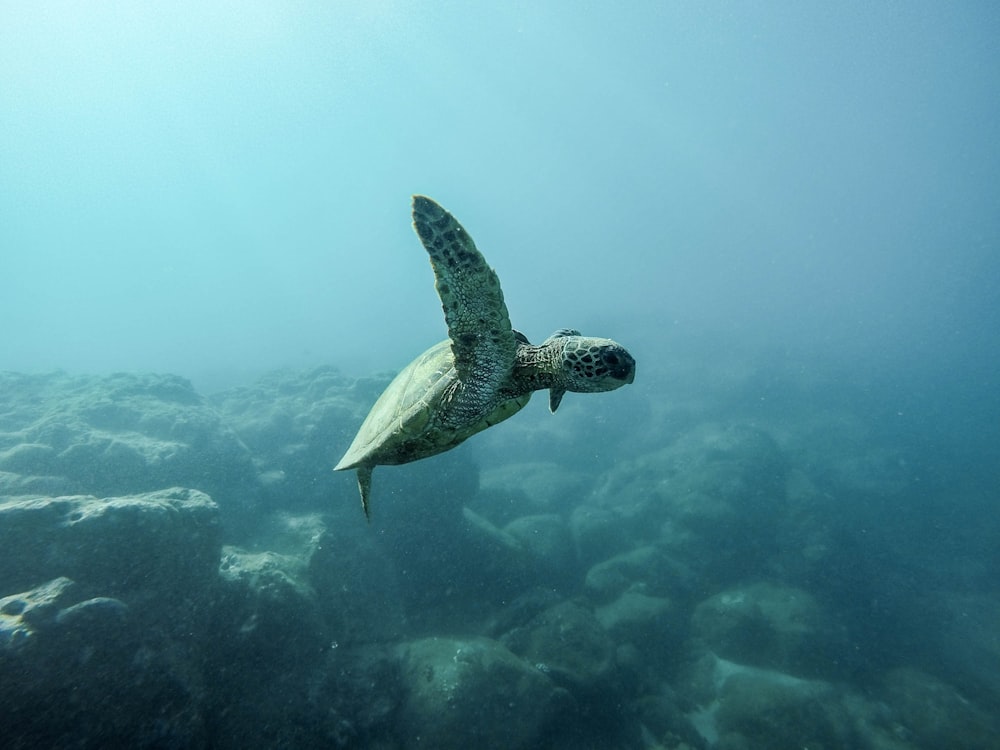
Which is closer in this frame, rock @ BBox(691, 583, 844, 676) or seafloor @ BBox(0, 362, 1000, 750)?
seafloor @ BBox(0, 362, 1000, 750)

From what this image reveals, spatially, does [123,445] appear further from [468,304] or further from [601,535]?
[601,535]

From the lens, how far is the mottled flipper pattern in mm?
2795

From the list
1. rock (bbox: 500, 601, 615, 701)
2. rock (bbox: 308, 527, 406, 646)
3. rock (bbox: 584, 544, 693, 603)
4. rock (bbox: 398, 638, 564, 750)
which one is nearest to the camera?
rock (bbox: 398, 638, 564, 750)

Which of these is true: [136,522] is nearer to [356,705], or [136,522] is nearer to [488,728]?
[356,705]

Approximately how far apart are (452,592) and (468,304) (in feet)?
35.2

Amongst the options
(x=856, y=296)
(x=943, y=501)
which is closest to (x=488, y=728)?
(x=943, y=501)

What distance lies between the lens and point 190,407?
16.5 m

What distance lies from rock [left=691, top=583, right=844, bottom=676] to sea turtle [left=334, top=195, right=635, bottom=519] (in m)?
11.3

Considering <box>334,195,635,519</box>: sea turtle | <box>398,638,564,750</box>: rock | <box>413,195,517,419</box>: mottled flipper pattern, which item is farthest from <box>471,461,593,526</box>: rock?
<box>413,195,517,419</box>: mottled flipper pattern

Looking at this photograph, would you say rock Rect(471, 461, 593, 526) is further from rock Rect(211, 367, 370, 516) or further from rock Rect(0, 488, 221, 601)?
rock Rect(0, 488, 221, 601)

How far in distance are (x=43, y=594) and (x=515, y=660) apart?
8.08 meters

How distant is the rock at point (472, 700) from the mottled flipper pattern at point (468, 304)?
7121mm

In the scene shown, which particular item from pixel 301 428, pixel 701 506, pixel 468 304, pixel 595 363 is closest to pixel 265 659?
pixel 468 304

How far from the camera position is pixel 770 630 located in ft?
37.3
